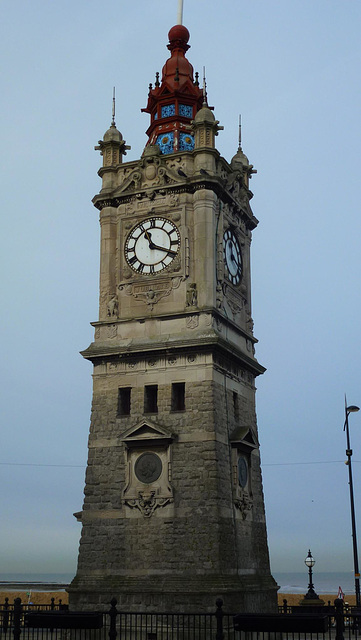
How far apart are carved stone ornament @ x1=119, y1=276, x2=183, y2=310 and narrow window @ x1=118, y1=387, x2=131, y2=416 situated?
3.79 m

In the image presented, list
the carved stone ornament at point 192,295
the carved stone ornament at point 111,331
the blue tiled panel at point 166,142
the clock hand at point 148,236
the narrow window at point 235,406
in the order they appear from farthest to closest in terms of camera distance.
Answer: the blue tiled panel at point 166,142 → the clock hand at point 148,236 → the carved stone ornament at point 111,331 → the narrow window at point 235,406 → the carved stone ornament at point 192,295

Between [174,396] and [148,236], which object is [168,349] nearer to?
[174,396]

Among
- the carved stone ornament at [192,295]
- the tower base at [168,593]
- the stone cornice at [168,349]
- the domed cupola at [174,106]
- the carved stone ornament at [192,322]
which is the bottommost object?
the tower base at [168,593]

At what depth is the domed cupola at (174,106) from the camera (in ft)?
136

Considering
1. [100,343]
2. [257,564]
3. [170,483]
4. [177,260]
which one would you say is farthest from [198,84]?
[257,564]

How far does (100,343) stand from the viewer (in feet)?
119

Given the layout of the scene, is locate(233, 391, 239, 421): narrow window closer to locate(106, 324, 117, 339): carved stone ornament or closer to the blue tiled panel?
locate(106, 324, 117, 339): carved stone ornament

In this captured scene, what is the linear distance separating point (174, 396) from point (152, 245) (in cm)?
711

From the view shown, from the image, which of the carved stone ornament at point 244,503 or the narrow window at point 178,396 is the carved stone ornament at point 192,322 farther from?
the carved stone ornament at point 244,503

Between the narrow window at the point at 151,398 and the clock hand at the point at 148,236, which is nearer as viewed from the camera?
the narrow window at the point at 151,398

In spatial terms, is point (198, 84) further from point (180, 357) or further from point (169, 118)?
point (180, 357)

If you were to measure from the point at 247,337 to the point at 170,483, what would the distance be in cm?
911

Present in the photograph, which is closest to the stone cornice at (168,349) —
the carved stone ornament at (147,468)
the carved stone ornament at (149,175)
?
the carved stone ornament at (147,468)

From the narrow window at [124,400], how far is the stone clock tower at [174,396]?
0.17 feet
